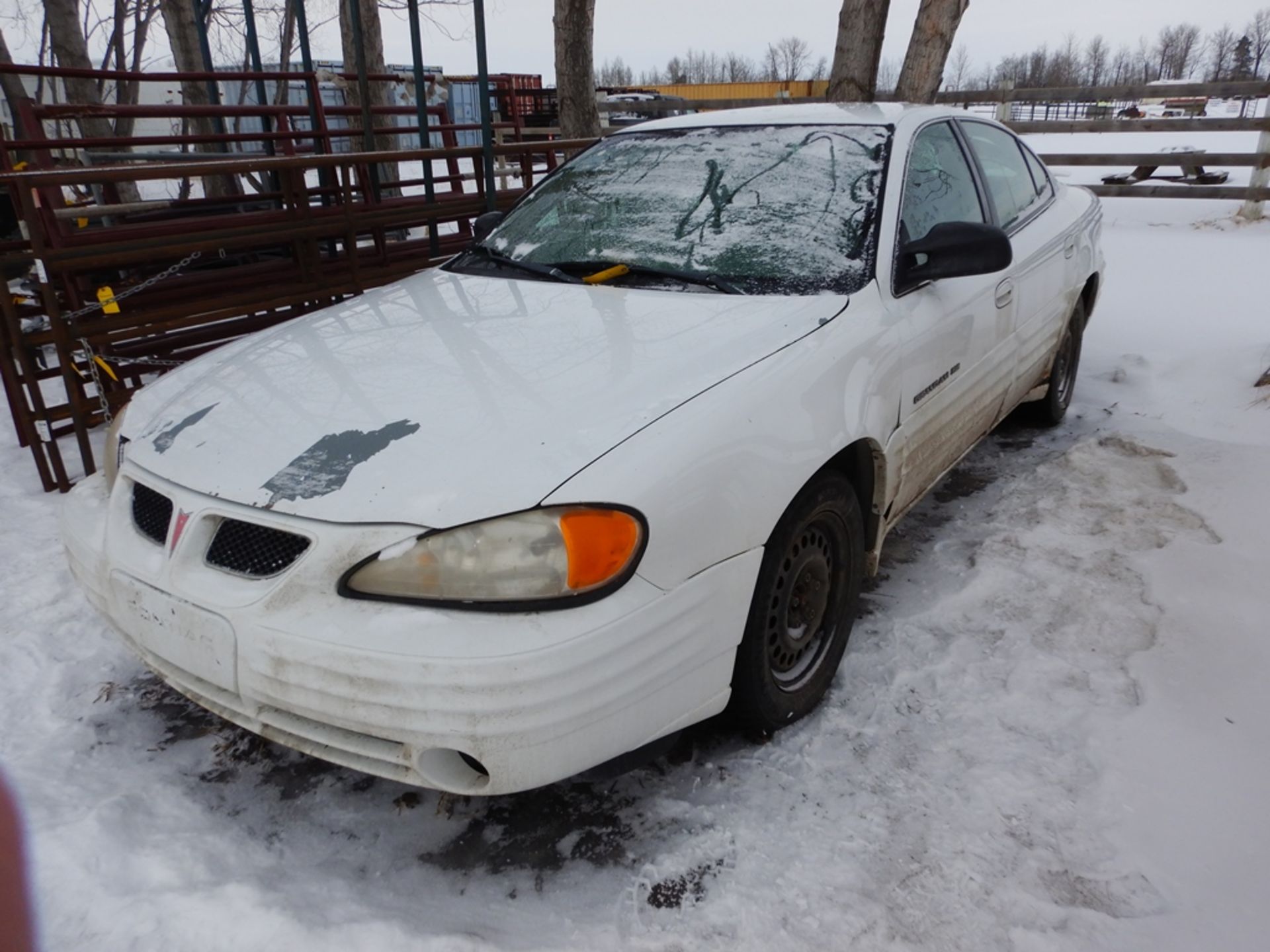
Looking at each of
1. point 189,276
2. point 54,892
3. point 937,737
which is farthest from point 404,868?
point 189,276

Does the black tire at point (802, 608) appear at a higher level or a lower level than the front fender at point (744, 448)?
lower

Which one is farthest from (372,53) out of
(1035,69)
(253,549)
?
(1035,69)

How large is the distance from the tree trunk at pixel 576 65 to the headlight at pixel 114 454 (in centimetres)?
678

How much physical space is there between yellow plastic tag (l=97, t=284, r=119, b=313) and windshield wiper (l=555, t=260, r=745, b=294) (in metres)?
2.71

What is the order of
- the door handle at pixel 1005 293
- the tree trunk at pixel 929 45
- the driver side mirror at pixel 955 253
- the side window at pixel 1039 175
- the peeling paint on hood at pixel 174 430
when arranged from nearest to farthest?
the peeling paint on hood at pixel 174 430 → the driver side mirror at pixel 955 253 → the door handle at pixel 1005 293 → the side window at pixel 1039 175 → the tree trunk at pixel 929 45

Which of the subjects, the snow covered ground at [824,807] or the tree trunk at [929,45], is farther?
the tree trunk at [929,45]

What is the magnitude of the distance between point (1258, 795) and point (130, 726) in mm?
3024

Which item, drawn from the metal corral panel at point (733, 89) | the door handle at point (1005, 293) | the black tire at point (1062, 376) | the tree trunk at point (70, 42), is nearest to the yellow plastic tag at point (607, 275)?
the door handle at point (1005, 293)

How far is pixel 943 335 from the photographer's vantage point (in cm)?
286

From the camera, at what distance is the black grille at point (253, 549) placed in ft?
5.97

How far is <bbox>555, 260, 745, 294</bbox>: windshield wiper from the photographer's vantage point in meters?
2.57

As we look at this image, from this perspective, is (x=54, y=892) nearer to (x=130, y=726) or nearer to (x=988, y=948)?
(x=130, y=726)

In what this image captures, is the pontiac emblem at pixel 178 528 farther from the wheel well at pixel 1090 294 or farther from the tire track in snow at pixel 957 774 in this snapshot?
the wheel well at pixel 1090 294

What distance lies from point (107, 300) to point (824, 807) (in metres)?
4.10
